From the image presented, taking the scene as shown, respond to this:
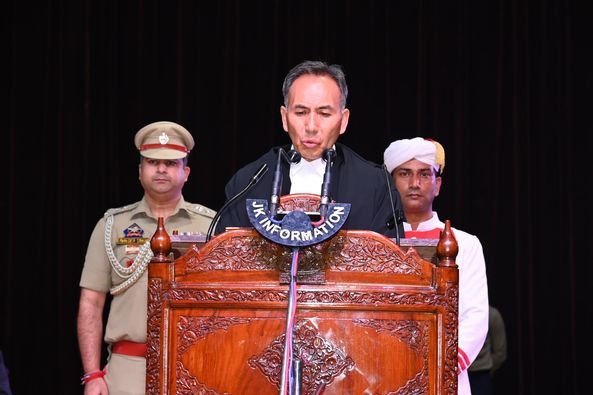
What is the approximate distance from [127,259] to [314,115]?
150 centimetres

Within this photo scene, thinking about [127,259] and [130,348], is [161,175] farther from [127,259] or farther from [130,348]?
[130,348]

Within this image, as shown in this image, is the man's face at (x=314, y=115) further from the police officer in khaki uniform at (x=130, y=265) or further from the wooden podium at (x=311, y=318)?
the police officer in khaki uniform at (x=130, y=265)

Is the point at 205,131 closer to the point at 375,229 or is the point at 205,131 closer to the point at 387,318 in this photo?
the point at 375,229

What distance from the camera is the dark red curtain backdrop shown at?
4.96 m

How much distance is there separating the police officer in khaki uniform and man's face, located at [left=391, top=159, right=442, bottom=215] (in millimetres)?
770

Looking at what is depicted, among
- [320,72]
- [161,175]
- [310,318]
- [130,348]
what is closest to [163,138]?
[161,175]

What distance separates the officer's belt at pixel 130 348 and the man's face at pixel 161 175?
0.59 m

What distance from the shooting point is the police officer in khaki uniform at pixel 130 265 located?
3312 mm

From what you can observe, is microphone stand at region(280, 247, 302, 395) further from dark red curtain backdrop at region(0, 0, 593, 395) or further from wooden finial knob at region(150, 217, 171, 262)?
dark red curtain backdrop at region(0, 0, 593, 395)

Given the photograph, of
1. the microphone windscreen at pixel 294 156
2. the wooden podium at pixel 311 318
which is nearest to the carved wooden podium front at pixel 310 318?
the wooden podium at pixel 311 318

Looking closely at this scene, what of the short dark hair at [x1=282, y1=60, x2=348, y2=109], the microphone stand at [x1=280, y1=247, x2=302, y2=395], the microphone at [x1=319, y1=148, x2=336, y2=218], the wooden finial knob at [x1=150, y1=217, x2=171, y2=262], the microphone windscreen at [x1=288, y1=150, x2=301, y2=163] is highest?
the short dark hair at [x1=282, y1=60, x2=348, y2=109]

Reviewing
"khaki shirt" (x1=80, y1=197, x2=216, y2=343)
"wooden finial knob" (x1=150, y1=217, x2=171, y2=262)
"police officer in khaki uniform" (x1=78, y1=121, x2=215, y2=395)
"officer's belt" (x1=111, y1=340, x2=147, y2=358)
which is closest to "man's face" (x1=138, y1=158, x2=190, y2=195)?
"police officer in khaki uniform" (x1=78, y1=121, x2=215, y2=395)
